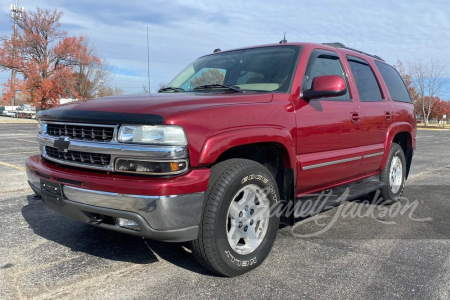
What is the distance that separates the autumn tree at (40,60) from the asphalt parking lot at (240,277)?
34.2 meters

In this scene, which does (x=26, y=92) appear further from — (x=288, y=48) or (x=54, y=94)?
(x=288, y=48)

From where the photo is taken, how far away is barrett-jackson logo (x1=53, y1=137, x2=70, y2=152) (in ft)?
9.55

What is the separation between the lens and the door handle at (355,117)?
163 inches

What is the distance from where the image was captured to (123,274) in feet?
9.84

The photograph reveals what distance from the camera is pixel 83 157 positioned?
2824 mm

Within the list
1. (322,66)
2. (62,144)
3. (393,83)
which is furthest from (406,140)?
(62,144)

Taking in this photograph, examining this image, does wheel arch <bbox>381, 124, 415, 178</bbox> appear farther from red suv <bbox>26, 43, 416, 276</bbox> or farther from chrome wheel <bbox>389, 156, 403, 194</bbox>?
red suv <bbox>26, 43, 416, 276</bbox>

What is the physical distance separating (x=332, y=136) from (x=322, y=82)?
660 mm

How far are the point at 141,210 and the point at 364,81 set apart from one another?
339 cm

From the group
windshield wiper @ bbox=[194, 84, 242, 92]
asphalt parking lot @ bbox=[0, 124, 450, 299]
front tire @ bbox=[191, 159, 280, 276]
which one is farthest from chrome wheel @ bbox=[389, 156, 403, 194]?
windshield wiper @ bbox=[194, 84, 242, 92]

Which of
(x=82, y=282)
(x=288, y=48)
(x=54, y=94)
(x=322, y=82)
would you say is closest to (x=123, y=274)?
(x=82, y=282)

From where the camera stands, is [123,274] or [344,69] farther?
[344,69]

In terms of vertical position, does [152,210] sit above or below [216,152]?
below

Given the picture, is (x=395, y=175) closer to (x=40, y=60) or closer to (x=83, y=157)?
(x=83, y=157)
